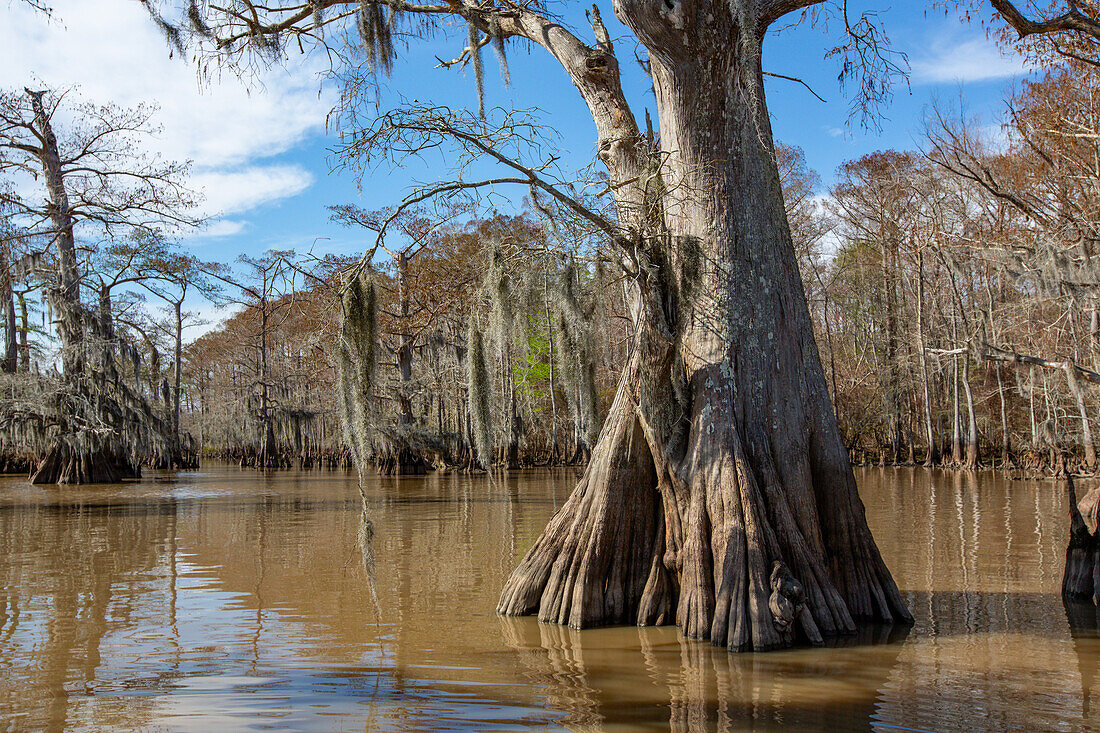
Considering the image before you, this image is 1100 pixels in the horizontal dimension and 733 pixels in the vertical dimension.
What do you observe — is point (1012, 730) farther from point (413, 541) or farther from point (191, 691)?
point (413, 541)

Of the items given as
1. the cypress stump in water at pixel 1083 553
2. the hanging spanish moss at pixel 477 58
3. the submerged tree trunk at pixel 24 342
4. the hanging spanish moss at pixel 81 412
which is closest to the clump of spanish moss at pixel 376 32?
the hanging spanish moss at pixel 477 58

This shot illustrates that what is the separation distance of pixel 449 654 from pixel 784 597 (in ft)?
6.80

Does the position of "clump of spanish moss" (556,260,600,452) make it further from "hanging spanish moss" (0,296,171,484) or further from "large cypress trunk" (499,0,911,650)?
"hanging spanish moss" (0,296,171,484)

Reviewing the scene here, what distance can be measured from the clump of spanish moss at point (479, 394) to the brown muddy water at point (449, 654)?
4.16ft

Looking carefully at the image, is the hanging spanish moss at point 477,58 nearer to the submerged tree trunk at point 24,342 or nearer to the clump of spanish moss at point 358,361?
the clump of spanish moss at point 358,361

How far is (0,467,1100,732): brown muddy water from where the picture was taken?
11.7 ft

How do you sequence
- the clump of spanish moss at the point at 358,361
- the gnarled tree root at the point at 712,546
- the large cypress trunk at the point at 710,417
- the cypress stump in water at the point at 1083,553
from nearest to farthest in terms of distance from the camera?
the gnarled tree root at the point at 712,546, the large cypress trunk at the point at 710,417, the clump of spanish moss at the point at 358,361, the cypress stump in water at the point at 1083,553

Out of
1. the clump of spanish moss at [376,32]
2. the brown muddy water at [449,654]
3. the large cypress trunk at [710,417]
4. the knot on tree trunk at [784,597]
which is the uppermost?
the clump of spanish moss at [376,32]

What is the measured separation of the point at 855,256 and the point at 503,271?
99.4 feet

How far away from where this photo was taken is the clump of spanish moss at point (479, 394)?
19.1ft

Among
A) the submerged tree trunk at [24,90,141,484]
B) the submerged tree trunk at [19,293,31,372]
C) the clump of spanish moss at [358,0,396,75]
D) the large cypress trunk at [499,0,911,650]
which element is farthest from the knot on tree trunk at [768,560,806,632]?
the submerged tree trunk at [19,293,31,372]

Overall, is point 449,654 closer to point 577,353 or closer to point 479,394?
point 479,394

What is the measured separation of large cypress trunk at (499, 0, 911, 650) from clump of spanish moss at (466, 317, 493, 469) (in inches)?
30.8

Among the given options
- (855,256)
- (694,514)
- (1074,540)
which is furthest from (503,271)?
(855,256)
